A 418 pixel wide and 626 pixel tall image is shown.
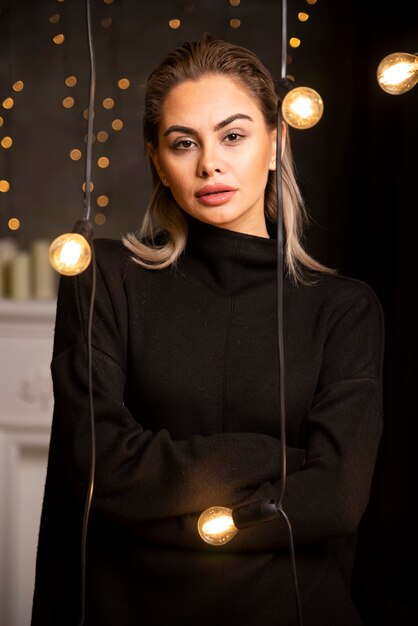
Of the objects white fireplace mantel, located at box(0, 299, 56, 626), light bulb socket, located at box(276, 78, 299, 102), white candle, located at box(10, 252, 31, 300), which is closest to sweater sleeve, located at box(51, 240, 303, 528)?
light bulb socket, located at box(276, 78, 299, 102)

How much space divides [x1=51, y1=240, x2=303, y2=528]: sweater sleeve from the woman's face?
8.7 inches

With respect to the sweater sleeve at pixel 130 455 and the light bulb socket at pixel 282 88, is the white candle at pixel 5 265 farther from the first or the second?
the light bulb socket at pixel 282 88

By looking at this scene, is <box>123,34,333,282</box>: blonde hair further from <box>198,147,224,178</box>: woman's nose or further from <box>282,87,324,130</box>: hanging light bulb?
<box>282,87,324,130</box>: hanging light bulb

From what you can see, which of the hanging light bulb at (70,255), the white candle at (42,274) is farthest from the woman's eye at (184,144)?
the white candle at (42,274)

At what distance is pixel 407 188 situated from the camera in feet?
6.77

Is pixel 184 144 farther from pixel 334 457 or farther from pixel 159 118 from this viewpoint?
pixel 334 457

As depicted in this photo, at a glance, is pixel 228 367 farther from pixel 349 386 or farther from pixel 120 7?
pixel 120 7

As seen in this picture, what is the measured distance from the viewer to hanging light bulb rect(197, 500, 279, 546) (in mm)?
1044

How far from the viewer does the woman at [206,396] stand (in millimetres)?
1216

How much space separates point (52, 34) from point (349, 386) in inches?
66.1

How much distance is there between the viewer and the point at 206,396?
1.33 metres

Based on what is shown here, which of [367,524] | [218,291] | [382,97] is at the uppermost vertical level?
[382,97]

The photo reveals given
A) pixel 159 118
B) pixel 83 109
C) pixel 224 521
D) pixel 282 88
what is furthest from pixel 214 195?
pixel 83 109

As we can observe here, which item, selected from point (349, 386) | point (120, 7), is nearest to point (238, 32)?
point (120, 7)
